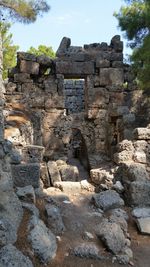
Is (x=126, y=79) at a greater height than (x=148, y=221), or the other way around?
(x=126, y=79)

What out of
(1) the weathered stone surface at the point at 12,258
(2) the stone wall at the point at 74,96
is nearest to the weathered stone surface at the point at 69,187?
(1) the weathered stone surface at the point at 12,258

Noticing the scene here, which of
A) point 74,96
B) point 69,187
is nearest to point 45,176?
point 69,187

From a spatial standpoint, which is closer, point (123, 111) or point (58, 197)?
point (58, 197)

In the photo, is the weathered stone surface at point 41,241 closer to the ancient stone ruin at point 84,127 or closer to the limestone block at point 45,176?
the ancient stone ruin at point 84,127

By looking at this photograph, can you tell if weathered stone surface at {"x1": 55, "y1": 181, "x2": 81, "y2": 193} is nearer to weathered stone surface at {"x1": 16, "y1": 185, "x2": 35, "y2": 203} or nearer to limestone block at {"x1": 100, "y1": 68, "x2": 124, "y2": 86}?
weathered stone surface at {"x1": 16, "y1": 185, "x2": 35, "y2": 203}

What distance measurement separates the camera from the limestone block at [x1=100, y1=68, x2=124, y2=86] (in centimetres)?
1335

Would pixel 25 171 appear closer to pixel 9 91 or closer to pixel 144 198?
pixel 144 198

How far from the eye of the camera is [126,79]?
13.5 metres

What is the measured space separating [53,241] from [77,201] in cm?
231

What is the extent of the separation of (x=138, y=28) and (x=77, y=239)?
702cm

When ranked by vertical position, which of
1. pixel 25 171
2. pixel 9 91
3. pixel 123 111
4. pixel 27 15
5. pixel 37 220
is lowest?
pixel 37 220

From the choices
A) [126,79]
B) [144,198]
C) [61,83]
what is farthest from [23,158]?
[126,79]

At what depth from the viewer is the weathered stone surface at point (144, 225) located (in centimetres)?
545

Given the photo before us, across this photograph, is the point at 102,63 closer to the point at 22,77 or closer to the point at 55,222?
the point at 22,77
